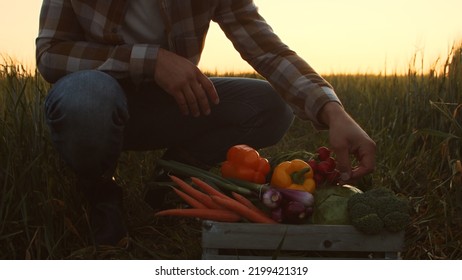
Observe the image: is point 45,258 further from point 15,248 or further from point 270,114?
point 270,114

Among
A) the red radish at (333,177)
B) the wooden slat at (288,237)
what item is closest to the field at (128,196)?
the wooden slat at (288,237)

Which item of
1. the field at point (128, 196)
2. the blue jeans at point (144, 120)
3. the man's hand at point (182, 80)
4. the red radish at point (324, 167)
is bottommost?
the field at point (128, 196)

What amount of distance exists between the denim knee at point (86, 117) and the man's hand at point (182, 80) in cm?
19

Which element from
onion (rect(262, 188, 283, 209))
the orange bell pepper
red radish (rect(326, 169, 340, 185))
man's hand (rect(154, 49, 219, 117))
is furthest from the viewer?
the orange bell pepper

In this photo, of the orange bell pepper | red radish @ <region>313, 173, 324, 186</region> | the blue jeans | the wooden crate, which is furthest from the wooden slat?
the blue jeans

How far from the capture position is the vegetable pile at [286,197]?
2176mm

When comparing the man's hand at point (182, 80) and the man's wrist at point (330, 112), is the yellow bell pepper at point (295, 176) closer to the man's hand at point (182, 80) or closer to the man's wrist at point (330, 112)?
the man's wrist at point (330, 112)

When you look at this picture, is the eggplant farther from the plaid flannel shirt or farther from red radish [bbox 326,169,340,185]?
the plaid flannel shirt

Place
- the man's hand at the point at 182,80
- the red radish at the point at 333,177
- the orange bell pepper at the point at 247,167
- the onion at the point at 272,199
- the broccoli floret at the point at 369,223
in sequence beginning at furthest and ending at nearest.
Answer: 1. the orange bell pepper at the point at 247,167
2. the red radish at the point at 333,177
3. the man's hand at the point at 182,80
4. the onion at the point at 272,199
5. the broccoli floret at the point at 369,223

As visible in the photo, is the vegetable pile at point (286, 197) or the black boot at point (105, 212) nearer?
the vegetable pile at point (286, 197)

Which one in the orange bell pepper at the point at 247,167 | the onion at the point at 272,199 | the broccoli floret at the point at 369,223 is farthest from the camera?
the orange bell pepper at the point at 247,167

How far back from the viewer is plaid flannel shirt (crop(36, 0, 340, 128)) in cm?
245

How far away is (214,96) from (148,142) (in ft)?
2.03

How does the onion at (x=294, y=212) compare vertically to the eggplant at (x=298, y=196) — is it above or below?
below
